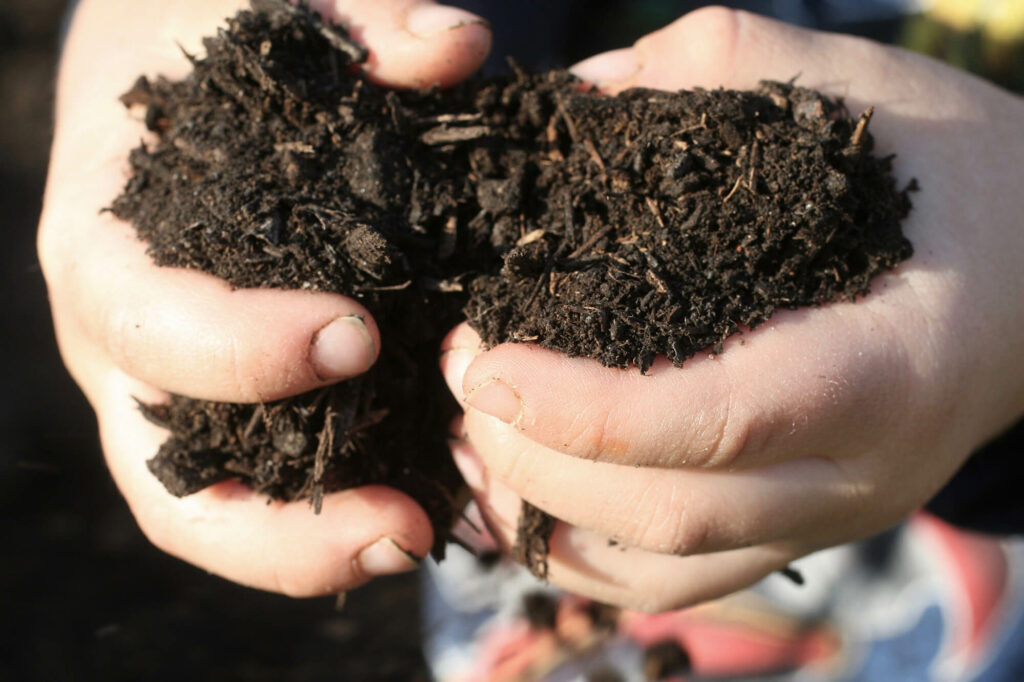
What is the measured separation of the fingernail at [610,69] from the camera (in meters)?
1.87

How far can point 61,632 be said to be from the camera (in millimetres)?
3748

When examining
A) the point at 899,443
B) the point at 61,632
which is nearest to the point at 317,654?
the point at 61,632

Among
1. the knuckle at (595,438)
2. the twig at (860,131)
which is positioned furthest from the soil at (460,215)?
the knuckle at (595,438)

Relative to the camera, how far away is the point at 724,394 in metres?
→ 1.46

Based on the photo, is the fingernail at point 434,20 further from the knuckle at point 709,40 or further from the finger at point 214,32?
the knuckle at point 709,40

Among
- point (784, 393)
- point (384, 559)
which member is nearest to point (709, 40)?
point (784, 393)

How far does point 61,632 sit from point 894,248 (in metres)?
4.31

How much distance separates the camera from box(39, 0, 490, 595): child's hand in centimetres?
152

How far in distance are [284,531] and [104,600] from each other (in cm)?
280

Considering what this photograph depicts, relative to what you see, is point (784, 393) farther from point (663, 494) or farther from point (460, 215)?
point (460, 215)

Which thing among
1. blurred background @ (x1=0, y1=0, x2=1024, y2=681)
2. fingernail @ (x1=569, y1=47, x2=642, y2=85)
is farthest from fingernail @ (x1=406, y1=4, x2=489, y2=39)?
blurred background @ (x1=0, y1=0, x2=1024, y2=681)

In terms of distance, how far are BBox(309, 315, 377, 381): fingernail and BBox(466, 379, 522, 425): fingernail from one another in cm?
27

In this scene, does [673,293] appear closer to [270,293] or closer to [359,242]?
[359,242]

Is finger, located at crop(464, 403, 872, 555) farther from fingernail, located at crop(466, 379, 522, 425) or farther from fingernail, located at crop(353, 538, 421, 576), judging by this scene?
fingernail, located at crop(353, 538, 421, 576)
